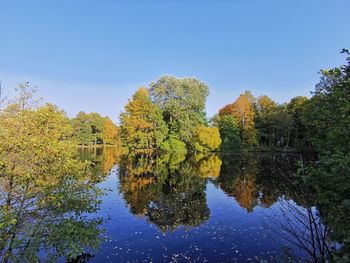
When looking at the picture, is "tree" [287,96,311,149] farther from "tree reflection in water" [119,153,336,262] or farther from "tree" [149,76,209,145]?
"tree reflection in water" [119,153,336,262]

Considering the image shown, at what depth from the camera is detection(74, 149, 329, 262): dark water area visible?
9.47 metres

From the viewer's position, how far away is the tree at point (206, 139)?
182 feet

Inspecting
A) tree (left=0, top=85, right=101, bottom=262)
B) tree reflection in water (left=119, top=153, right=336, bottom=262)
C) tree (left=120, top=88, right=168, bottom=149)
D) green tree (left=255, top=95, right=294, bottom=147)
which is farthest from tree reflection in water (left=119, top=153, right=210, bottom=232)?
green tree (left=255, top=95, right=294, bottom=147)

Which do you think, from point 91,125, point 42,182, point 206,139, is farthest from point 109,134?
point 42,182

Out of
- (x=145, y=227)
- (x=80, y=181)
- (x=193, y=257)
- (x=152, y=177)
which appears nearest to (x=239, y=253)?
(x=193, y=257)

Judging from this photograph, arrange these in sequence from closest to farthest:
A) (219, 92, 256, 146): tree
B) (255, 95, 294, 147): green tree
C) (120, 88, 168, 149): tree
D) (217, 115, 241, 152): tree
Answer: (120, 88, 168, 149): tree
(255, 95, 294, 147): green tree
(219, 92, 256, 146): tree
(217, 115, 241, 152): tree

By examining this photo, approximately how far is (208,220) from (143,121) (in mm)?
44115

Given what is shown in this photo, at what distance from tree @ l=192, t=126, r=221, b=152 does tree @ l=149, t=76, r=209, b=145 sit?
1448 mm

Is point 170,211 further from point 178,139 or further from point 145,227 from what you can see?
point 178,139

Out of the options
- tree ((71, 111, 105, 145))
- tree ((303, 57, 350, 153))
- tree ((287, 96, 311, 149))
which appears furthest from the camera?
tree ((71, 111, 105, 145))

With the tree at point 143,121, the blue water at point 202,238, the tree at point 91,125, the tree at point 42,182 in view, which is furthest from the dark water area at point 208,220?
the tree at point 91,125

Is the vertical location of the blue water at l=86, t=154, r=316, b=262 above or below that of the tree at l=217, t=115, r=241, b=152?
below

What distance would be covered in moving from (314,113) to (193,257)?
711 centimetres

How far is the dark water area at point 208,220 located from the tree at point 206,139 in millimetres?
30895
